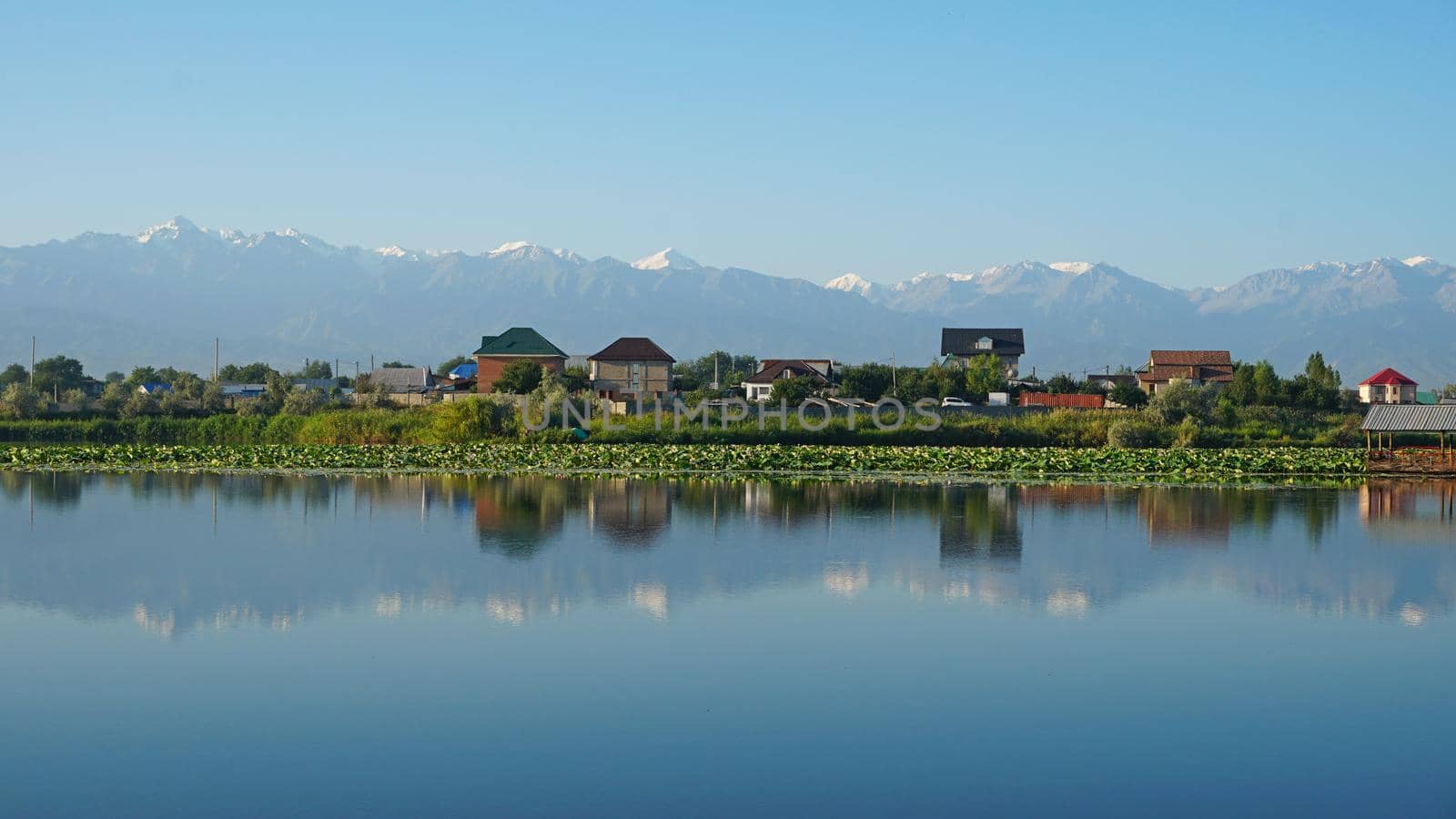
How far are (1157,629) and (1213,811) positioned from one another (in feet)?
21.9

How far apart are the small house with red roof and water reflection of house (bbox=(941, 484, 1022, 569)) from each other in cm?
7480

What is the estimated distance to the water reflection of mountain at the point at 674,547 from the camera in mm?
18906

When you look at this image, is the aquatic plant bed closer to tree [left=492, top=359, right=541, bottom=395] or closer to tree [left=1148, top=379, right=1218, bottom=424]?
tree [left=1148, top=379, right=1218, bottom=424]

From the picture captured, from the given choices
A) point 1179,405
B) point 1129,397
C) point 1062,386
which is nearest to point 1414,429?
point 1179,405

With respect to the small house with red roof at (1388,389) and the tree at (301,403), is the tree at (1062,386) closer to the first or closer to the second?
the small house with red roof at (1388,389)

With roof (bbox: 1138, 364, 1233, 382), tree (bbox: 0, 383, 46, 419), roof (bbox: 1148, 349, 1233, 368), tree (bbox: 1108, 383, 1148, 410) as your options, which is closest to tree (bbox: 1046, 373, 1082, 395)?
roof (bbox: 1138, 364, 1233, 382)

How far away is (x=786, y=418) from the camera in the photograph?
53.0 metres

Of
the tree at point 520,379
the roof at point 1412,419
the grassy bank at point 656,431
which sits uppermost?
the tree at point 520,379

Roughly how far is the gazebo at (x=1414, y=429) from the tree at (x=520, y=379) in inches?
1428

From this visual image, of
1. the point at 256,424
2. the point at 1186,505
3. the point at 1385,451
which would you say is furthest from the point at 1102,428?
the point at 256,424

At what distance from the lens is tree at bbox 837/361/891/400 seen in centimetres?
7281

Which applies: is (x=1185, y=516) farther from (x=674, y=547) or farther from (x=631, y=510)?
(x=674, y=547)

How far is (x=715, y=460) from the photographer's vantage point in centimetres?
4341

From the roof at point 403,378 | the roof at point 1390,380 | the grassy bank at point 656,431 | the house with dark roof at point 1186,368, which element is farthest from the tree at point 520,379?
the roof at point 1390,380
